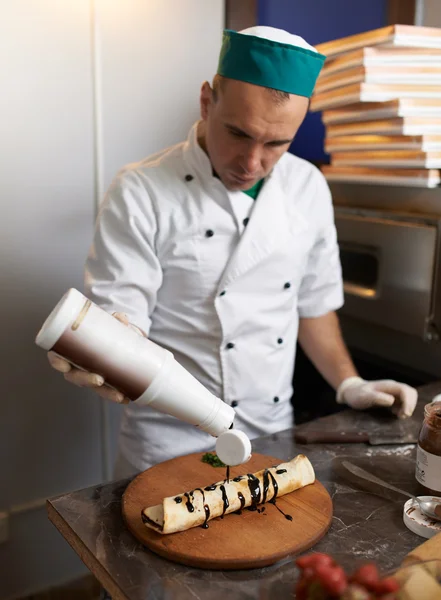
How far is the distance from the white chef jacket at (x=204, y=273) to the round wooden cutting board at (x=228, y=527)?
40 centimetres

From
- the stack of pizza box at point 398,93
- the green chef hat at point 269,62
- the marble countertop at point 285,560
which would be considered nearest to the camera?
the marble countertop at point 285,560

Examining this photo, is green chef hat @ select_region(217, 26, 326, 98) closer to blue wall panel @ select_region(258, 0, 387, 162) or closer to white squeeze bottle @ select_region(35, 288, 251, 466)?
white squeeze bottle @ select_region(35, 288, 251, 466)

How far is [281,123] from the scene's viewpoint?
56.2 inches

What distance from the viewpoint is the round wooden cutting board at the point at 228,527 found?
3.42 ft

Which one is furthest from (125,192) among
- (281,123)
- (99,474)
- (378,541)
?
(99,474)

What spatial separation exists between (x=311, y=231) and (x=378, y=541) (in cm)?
93

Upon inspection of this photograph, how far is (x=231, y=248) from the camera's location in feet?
5.51

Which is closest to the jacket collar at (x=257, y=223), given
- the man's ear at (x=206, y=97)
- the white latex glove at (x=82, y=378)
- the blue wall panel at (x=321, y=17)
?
the man's ear at (x=206, y=97)

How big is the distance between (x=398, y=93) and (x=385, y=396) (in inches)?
35.0

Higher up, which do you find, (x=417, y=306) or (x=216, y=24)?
(x=216, y=24)

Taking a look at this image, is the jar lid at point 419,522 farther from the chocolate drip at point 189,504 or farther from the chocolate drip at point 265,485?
the chocolate drip at point 189,504

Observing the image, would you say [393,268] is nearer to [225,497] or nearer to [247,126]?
[247,126]

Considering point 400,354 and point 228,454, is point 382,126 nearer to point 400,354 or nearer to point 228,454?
point 400,354

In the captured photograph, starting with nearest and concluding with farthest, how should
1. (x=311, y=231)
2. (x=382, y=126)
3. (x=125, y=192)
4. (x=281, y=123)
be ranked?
1. (x=281, y=123)
2. (x=125, y=192)
3. (x=311, y=231)
4. (x=382, y=126)
